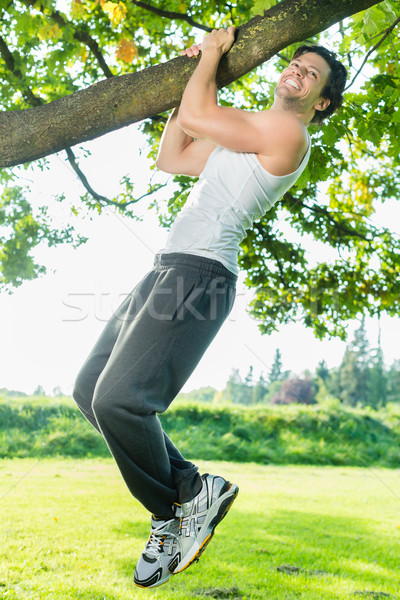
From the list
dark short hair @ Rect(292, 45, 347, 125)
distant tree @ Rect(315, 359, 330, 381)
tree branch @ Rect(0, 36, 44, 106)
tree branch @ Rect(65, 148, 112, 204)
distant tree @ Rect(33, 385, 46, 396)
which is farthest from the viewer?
distant tree @ Rect(315, 359, 330, 381)

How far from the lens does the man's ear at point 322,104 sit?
2.43m

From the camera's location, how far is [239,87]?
22.7 ft

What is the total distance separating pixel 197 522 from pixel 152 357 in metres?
0.82

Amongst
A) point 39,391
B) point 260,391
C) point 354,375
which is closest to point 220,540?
point 39,391

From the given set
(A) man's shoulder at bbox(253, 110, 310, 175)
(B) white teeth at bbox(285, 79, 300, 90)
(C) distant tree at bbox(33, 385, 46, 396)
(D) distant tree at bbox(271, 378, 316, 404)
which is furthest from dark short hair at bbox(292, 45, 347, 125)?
(D) distant tree at bbox(271, 378, 316, 404)

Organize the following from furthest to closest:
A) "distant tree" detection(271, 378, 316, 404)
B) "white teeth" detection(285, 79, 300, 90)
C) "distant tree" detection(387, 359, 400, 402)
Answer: "distant tree" detection(387, 359, 400, 402) < "distant tree" detection(271, 378, 316, 404) < "white teeth" detection(285, 79, 300, 90)

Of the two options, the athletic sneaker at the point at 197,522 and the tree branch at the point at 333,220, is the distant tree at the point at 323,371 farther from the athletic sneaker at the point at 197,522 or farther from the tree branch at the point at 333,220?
the athletic sneaker at the point at 197,522

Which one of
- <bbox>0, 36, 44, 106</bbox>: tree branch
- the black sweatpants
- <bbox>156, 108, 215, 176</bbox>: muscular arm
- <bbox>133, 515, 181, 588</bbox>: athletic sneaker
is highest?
<bbox>0, 36, 44, 106</bbox>: tree branch

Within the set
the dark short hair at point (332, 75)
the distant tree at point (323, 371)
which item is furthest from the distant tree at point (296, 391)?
the dark short hair at point (332, 75)

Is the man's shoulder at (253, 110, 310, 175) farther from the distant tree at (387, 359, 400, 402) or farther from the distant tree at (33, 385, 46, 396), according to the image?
the distant tree at (387, 359, 400, 402)

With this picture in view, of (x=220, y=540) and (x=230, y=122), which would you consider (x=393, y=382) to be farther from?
(x=230, y=122)

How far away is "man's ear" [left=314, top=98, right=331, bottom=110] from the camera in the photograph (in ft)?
7.97

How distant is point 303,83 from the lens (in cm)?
233

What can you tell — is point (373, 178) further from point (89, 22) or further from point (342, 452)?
point (342, 452)
